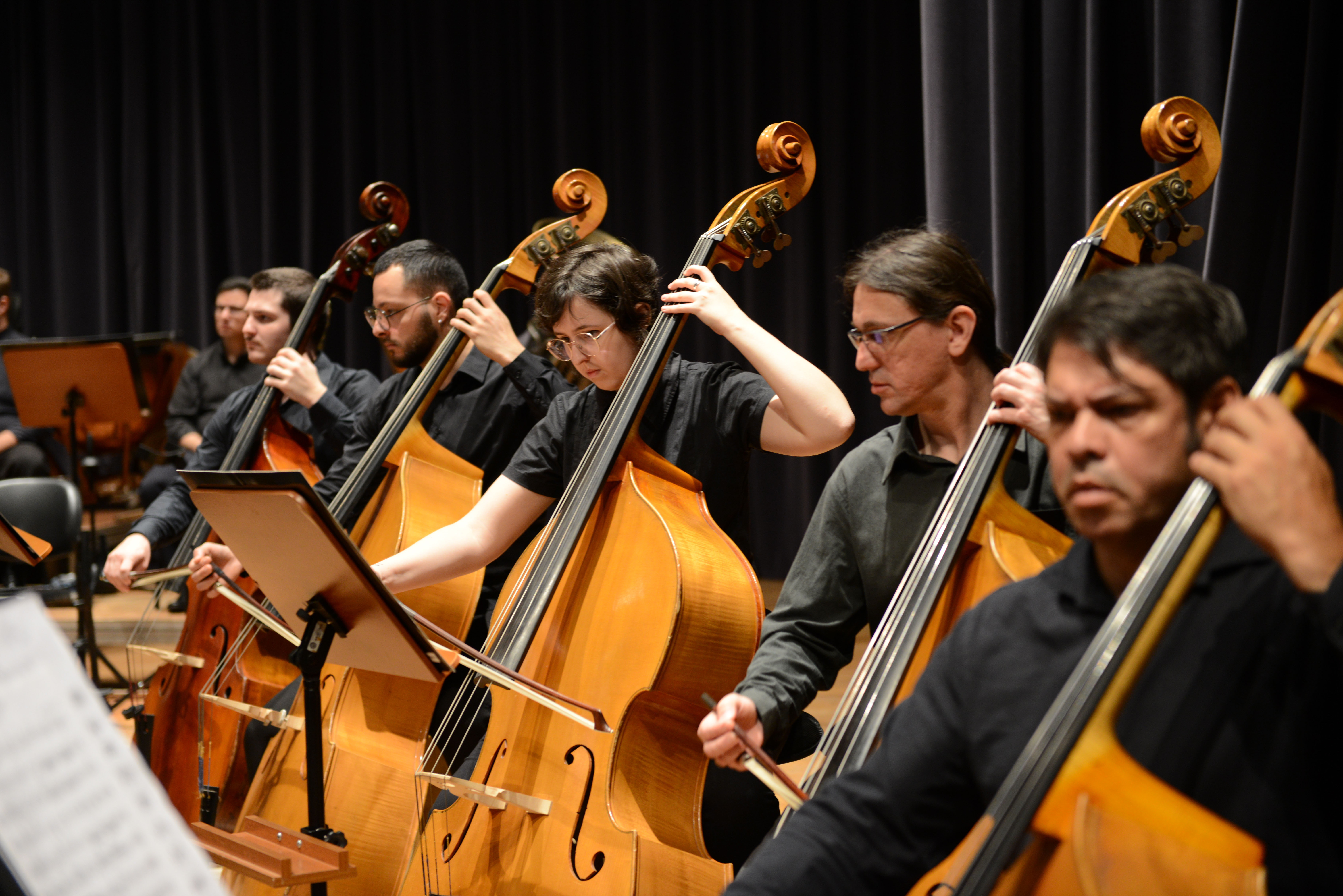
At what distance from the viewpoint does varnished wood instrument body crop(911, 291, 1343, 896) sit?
807 mm

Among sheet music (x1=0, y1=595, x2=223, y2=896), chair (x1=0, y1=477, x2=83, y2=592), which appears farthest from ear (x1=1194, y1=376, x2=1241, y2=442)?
chair (x1=0, y1=477, x2=83, y2=592)

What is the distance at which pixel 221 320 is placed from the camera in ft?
15.6

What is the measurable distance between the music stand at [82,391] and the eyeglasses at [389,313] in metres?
1.33

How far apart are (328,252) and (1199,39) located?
14.1 feet

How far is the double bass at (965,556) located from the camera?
1.29 metres

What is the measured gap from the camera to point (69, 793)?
650 mm

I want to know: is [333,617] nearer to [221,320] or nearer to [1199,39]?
[1199,39]

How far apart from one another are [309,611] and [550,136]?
3940 millimetres

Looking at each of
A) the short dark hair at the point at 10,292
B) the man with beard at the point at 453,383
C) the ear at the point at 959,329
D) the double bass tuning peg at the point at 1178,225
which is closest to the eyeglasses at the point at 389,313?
the man with beard at the point at 453,383

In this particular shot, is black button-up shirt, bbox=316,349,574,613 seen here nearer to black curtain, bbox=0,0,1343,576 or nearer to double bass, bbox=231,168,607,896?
double bass, bbox=231,168,607,896

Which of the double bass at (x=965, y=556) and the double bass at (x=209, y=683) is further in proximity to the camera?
the double bass at (x=209, y=683)

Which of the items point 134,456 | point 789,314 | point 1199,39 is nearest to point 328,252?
point 134,456

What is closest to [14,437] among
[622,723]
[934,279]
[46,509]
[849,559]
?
[46,509]

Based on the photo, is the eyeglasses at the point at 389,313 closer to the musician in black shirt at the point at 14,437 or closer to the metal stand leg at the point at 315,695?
the metal stand leg at the point at 315,695
